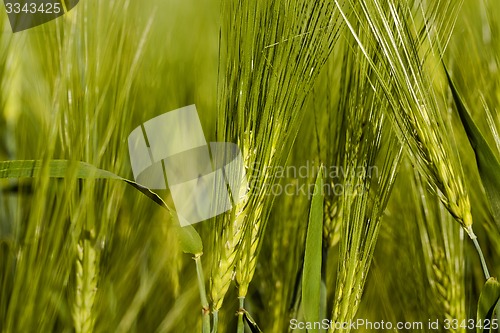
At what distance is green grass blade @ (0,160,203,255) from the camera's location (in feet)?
1.63

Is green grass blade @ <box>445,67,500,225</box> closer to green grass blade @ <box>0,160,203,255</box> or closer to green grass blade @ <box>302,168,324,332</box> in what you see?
green grass blade @ <box>302,168,324,332</box>

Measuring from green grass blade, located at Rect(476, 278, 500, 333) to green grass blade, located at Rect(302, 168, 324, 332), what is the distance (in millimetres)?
137

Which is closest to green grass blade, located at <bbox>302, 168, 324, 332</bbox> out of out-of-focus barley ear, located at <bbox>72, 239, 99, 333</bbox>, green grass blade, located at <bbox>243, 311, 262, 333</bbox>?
green grass blade, located at <bbox>243, 311, 262, 333</bbox>

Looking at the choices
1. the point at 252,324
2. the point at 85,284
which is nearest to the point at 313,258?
the point at 252,324

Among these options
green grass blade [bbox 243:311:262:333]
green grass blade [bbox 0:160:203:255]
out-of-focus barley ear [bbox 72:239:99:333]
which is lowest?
green grass blade [bbox 243:311:262:333]

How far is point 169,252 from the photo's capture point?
0.69 meters

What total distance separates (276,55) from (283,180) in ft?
0.73

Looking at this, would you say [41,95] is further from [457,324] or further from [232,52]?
[457,324]

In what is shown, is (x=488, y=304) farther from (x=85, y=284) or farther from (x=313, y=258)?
(x=85, y=284)

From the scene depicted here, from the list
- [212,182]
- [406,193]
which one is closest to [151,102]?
[212,182]

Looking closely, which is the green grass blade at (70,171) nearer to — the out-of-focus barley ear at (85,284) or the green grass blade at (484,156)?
the out-of-focus barley ear at (85,284)

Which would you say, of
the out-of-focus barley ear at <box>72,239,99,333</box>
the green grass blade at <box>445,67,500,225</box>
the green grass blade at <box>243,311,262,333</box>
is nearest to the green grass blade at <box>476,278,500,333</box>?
the green grass blade at <box>445,67,500,225</box>

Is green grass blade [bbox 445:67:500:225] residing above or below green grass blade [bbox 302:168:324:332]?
above

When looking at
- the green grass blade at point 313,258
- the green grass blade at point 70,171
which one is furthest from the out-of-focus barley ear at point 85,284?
the green grass blade at point 313,258
